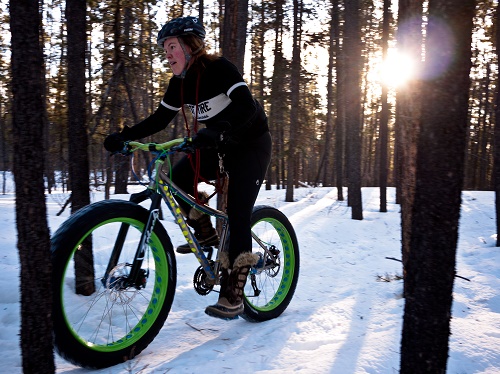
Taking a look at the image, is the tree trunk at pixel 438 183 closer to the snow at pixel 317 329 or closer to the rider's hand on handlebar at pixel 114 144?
the snow at pixel 317 329

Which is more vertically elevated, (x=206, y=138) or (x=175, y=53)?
(x=175, y=53)

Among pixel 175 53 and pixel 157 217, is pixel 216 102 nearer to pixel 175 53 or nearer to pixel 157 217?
pixel 175 53

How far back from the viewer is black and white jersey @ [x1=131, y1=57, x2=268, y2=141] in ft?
10.3

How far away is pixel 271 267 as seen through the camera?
166 inches

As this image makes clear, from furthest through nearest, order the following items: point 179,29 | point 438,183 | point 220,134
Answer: point 179,29
point 220,134
point 438,183

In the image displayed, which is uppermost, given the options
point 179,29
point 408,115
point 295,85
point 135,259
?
point 295,85

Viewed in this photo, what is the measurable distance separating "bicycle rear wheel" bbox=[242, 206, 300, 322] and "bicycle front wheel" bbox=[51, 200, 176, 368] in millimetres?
1005

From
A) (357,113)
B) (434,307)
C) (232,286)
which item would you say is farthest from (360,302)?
(357,113)

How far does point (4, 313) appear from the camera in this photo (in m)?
3.54

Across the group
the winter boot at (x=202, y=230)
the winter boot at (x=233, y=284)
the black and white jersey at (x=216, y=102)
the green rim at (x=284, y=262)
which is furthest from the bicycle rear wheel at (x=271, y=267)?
the black and white jersey at (x=216, y=102)

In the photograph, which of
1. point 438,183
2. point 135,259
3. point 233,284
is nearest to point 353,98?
point 233,284

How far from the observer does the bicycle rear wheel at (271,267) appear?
160 inches

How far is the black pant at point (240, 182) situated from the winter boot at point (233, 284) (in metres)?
0.07

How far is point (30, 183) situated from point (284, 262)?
123 inches
